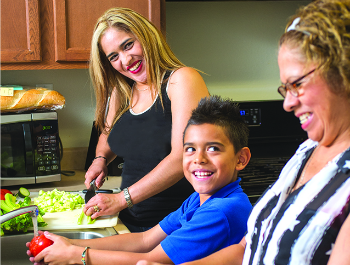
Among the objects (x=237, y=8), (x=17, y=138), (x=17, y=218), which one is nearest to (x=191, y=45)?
(x=237, y=8)

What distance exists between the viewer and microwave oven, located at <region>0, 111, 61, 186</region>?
1.80 meters

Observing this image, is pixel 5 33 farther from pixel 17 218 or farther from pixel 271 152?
pixel 271 152

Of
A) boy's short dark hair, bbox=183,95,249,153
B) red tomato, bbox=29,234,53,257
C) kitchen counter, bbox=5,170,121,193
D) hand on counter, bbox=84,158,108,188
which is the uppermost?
boy's short dark hair, bbox=183,95,249,153

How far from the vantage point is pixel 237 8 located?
2268 mm

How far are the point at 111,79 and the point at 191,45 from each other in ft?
3.14

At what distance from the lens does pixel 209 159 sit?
2.91 feet

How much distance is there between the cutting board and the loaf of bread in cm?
77

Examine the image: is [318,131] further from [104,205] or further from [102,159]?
[102,159]

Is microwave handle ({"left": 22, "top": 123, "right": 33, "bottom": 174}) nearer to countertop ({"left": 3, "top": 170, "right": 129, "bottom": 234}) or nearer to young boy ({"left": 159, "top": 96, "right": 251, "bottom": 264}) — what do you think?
countertop ({"left": 3, "top": 170, "right": 129, "bottom": 234})

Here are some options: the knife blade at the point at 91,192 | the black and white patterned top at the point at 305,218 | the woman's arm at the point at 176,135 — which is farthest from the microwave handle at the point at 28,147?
the black and white patterned top at the point at 305,218

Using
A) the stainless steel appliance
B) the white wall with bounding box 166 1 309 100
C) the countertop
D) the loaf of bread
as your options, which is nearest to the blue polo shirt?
the countertop

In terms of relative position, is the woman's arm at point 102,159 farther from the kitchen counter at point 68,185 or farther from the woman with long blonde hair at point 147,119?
the kitchen counter at point 68,185

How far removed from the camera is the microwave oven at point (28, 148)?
1.80 m

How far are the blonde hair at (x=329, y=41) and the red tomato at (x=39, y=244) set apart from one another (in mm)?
838
